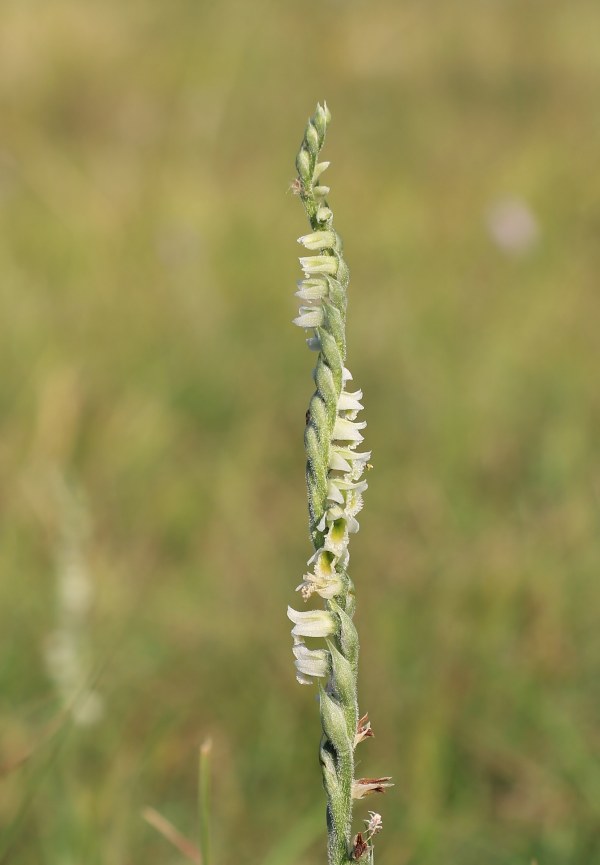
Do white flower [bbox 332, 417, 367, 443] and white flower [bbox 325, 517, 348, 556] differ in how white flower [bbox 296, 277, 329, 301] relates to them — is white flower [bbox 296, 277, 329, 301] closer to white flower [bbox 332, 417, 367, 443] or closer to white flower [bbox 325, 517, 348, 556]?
white flower [bbox 332, 417, 367, 443]

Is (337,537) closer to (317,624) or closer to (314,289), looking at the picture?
(317,624)

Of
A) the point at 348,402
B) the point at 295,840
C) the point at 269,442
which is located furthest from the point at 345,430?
the point at 269,442

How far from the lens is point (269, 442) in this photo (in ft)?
14.0

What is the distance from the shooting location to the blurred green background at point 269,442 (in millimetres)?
2543

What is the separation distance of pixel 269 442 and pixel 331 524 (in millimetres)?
3213

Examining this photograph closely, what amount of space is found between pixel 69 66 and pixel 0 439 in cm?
551

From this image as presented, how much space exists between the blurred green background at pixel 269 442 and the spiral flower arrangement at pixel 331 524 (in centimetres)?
84

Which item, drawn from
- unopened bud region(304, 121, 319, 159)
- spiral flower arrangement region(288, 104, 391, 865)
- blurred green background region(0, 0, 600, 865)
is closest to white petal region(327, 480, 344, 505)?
spiral flower arrangement region(288, 104, 391, 865)

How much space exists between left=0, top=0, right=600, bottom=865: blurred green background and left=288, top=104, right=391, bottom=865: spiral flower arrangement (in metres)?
0.84

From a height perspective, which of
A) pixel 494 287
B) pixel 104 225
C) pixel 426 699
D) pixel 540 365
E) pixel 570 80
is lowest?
pixel 426 699

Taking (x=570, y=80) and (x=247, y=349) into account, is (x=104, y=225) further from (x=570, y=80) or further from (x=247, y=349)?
(x=570, y=80)

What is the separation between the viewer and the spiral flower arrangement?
1.06 m

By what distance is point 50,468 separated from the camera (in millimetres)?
3891

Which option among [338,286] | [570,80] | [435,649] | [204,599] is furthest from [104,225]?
[338,286]
